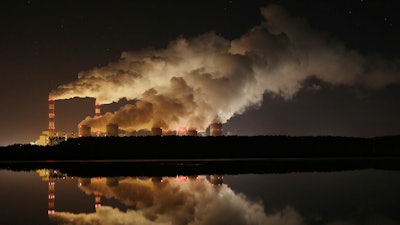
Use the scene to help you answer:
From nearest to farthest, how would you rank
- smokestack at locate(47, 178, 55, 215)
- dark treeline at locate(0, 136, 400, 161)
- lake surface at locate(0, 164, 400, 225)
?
lake surface at locate(0, 164, 400, 225) → smokestack at locate(47, 178, 55, 215) → dark treeline at locate(0, 136, 400, 161)

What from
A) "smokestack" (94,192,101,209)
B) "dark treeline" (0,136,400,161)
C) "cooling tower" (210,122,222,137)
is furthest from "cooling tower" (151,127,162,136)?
"smokestack" (94,192,101,209)

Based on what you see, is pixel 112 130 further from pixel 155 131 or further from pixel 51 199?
pixel 51 199

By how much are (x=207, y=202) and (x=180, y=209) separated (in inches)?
76.5

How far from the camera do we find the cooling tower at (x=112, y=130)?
107625 mm

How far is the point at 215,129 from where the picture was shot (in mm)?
112938

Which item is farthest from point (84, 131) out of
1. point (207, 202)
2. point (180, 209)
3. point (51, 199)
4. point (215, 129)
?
point (180, 209)

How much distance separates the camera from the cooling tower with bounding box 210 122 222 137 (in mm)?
112506

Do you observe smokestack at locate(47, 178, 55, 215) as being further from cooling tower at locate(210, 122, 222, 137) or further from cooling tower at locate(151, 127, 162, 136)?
cooling tower at locate(210, 122, 222, 137)

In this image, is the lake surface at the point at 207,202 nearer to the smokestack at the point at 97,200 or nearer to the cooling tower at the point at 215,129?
the smokestack at the point at 97,200

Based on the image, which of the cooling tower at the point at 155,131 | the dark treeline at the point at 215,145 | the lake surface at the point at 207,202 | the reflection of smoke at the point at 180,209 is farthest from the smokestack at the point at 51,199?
the cooling tower at the point at 155,131

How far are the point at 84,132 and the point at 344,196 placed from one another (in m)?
95.1

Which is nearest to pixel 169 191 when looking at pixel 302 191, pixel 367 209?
pixel 302 191

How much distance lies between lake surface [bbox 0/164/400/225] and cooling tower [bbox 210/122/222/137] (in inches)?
3329

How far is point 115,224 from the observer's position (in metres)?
13.7
